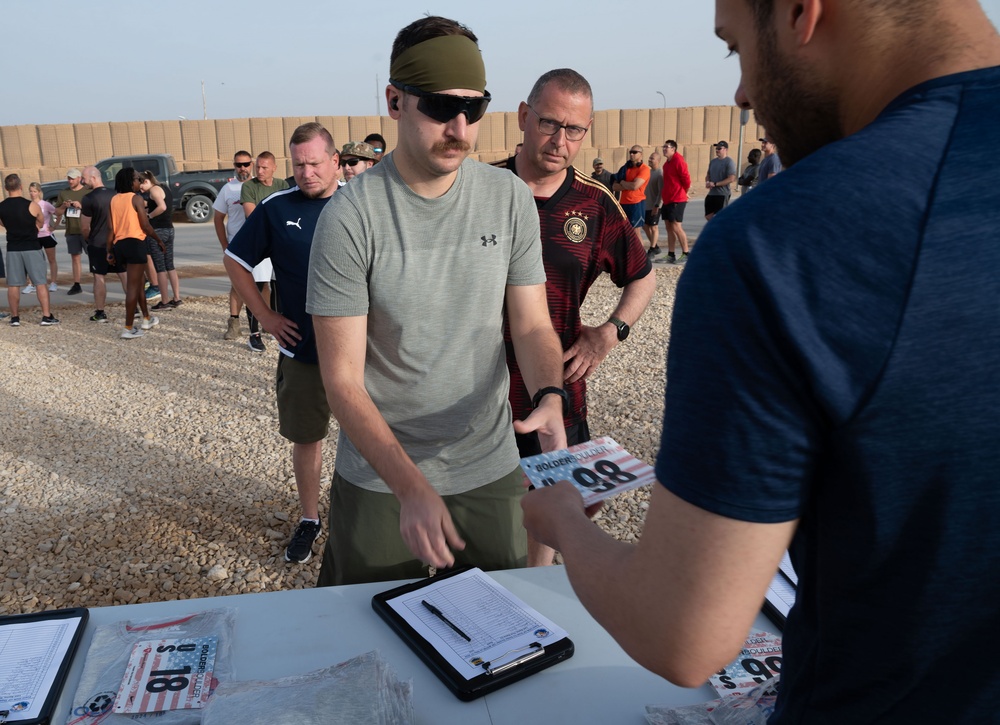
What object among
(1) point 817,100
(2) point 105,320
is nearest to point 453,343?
(1) point 817,100

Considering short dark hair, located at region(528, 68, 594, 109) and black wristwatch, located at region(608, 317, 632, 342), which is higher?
short dark hair, located at region(528, 68, 594, 109)

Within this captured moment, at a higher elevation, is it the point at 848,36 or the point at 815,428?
the point at 848,36

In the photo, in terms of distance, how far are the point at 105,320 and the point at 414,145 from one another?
28.7ft

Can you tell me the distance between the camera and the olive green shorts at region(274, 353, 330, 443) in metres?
3.90

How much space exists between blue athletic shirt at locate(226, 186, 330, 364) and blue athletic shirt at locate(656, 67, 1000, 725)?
11.6 ft

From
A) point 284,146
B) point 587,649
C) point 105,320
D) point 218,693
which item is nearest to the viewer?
point 218,693

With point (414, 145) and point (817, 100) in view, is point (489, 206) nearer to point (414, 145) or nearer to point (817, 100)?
point (414, 145)

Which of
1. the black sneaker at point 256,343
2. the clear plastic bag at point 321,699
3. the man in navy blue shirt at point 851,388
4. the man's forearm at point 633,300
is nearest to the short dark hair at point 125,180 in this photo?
the black sneaker at point 256,343

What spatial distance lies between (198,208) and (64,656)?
21.2 metres

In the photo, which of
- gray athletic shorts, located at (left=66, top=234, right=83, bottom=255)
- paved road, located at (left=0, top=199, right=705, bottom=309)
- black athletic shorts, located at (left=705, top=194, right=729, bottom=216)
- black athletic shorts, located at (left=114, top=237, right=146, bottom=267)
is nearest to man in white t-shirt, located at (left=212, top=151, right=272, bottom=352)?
black athletic shorts, located at (left=114, top=237, right=146, bottom=267)

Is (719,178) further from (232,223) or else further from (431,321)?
(431,321)

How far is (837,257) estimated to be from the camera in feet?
2.21

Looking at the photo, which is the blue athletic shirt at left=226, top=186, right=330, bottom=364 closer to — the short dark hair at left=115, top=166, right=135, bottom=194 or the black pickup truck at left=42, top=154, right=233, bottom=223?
the short dark hair at left=115, top=166, right=135, bottom=194

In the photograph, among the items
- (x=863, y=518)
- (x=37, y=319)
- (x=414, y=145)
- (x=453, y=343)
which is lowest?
(x=37, y=319)
